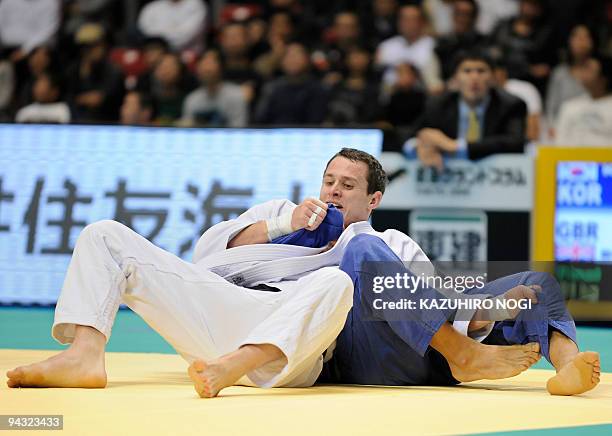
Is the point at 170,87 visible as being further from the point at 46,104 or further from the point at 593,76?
the point at 593,76

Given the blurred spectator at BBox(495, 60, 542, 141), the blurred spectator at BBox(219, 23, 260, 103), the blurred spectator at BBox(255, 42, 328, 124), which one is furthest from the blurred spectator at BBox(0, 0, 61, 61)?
the blurred spectator at BBox(495, 60, 542, 141)

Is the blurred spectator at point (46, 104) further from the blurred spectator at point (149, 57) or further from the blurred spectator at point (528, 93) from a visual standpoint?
the blurred spectator at point (528, 93)

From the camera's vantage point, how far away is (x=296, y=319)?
155 inches

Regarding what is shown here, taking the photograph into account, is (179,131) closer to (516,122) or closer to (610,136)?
(516,122)

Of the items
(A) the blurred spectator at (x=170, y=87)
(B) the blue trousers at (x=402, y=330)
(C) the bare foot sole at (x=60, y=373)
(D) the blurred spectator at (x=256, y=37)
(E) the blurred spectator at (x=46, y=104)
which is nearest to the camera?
(C) the bare foot sole at (x=60, y=373)

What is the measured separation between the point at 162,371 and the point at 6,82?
791cm

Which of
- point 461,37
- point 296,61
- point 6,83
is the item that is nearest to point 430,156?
point 296,61

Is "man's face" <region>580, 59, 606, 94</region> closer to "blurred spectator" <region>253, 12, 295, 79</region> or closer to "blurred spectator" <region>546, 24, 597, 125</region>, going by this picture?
"blurred spectator" <region>546, 24, 597, 125</region>

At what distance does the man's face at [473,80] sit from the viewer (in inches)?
340

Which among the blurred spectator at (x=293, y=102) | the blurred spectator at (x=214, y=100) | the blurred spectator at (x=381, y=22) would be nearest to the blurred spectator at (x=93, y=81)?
the blurred spectator at (x=214, y=100)

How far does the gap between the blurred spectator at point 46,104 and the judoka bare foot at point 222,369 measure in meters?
7.55

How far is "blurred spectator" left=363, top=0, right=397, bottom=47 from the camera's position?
11.5 m

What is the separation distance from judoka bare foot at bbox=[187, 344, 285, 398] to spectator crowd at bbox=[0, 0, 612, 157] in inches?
185

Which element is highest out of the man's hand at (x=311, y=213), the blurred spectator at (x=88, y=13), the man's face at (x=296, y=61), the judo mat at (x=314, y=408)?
the blurred spectator at (x=88, y=13)
